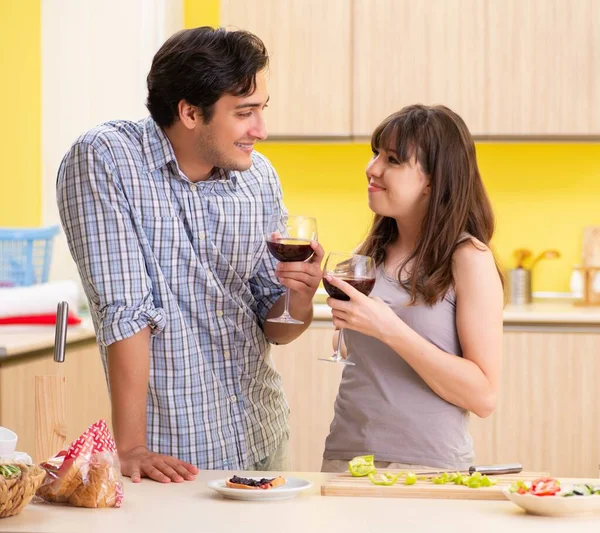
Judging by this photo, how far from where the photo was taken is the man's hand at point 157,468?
1721 mm

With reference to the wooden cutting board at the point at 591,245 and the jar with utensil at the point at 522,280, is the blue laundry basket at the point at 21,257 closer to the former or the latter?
the jar with utensil at the point at 522,280

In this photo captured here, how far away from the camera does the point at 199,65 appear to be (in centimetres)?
207

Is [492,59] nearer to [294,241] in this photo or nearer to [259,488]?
[294,241]

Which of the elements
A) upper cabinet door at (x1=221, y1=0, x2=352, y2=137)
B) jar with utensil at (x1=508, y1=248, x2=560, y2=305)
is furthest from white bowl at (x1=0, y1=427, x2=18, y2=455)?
jar with utensil at (x1=508, y1=248, x2=560, y2=305)

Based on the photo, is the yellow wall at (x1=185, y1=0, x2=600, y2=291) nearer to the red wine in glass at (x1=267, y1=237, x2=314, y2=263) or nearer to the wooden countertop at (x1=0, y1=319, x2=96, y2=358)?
the wooden countertop at (x1=0, y1=319, x2=96, y2=358)

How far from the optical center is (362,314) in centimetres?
191

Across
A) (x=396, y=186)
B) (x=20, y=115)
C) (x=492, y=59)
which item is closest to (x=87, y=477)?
(x=396, y=186)

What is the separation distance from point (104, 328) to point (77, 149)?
1.28 feet

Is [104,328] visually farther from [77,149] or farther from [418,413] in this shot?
[418,413]

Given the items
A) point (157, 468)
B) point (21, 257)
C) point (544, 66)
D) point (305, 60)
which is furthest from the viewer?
point (305, 60)

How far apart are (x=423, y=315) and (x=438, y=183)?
1.00 feet

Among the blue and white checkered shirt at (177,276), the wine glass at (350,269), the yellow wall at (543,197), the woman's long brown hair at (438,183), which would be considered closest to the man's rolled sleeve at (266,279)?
the blue and white checkered shirt at (177,276)

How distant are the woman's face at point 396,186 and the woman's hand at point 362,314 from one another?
33 cm

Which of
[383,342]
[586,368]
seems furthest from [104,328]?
[586,368]
